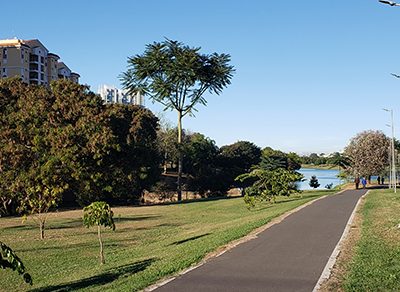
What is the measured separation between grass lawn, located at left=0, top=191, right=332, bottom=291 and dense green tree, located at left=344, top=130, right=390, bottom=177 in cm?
3518

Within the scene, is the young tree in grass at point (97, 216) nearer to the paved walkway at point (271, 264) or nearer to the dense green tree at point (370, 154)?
the paved walkway at point (271, 264)

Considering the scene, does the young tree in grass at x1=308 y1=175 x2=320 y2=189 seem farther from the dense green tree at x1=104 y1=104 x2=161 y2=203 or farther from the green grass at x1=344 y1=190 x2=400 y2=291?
the green grass at x1=344 y1=190 x2=400 y2=291

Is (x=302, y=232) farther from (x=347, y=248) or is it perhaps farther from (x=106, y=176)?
(x=106, y=176)

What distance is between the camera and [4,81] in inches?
1656

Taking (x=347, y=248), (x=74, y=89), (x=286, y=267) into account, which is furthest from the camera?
(x=74, y=89)

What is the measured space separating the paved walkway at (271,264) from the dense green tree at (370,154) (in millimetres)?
44639

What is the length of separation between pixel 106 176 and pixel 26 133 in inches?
328

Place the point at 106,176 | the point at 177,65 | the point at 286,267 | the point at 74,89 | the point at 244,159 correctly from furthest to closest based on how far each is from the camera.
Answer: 1. the point at 244,159
2. the point at 177,65
3. the point at 74,89
4. the point at 106,176
5. the point at 286,267

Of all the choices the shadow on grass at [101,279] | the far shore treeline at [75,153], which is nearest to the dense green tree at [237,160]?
the far shore treeline at [75,153]

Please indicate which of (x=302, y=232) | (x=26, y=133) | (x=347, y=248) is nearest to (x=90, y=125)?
(x=26, y=133)

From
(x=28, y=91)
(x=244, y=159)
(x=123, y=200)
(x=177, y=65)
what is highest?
→ (x=177, y=65)

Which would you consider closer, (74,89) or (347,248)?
(347,248)

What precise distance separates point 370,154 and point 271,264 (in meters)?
51.3

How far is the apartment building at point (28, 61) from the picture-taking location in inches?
3386
